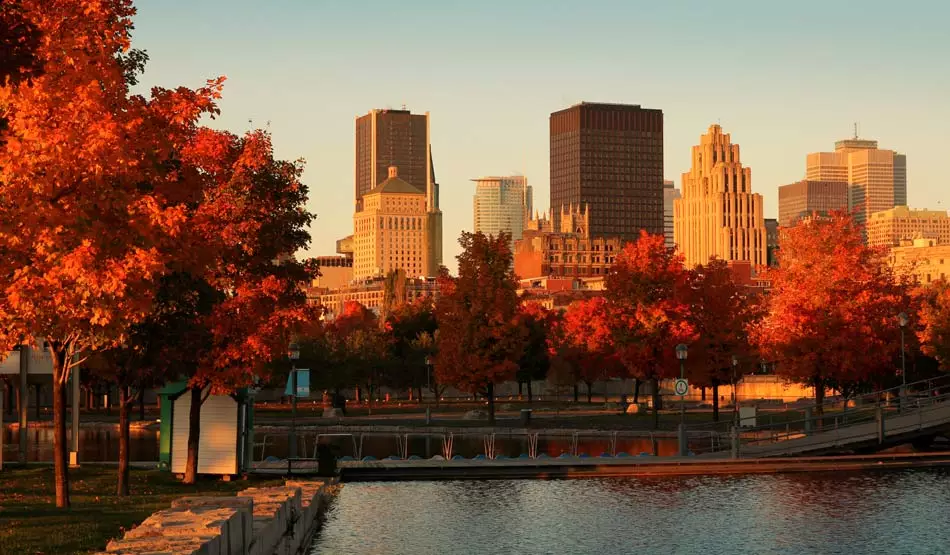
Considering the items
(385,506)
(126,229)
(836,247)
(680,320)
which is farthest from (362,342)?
(126,229)

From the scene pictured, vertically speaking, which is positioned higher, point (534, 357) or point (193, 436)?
point (534, 357)

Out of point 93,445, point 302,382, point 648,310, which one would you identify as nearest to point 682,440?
point 302,382

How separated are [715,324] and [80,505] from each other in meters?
58.8

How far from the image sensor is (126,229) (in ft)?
90.5

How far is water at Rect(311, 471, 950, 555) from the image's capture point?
3134cm

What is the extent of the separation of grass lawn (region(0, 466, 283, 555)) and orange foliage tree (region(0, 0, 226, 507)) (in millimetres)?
3841

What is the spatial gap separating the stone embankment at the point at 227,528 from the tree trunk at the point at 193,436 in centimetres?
901

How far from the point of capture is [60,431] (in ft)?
99.1

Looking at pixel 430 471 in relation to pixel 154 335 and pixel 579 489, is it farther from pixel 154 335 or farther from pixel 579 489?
pixel 154 335

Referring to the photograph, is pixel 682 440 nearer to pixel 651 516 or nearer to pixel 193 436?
pixel 651 516

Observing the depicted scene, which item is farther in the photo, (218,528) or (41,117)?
(41,117)

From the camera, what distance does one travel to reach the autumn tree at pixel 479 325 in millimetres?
82875

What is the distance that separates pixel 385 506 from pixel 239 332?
23.3 feet

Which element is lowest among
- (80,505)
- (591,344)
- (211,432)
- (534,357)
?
(80,505)
